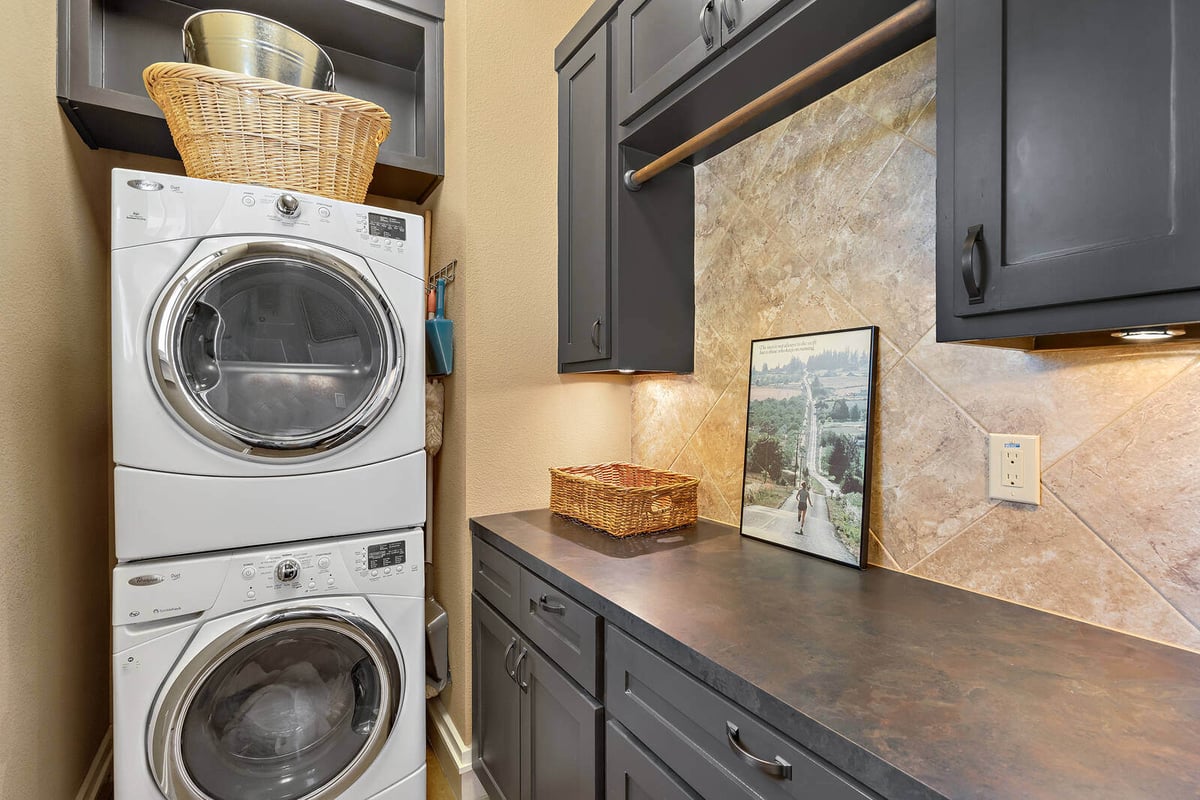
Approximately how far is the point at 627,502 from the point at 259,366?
106cm

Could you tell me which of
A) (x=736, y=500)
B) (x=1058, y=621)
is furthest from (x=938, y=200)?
(x=736, y=500)

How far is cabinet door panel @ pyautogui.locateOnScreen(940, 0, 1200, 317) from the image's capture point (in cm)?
67

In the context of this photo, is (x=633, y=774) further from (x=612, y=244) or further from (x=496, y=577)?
(x=612, y=244)

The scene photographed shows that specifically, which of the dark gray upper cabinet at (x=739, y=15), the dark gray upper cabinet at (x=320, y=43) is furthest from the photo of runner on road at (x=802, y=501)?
the dark gray upper cabinet at (x=320, y=43)

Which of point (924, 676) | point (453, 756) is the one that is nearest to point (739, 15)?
point (924, 676)

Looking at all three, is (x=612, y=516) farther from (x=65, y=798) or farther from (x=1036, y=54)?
(x=65, y=798)

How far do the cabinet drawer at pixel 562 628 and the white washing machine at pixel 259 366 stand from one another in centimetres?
46

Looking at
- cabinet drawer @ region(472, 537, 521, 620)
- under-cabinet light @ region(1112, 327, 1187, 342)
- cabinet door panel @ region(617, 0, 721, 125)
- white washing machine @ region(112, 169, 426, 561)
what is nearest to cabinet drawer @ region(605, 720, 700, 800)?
cabinet drawer @ region(472, 537, 521, 620)

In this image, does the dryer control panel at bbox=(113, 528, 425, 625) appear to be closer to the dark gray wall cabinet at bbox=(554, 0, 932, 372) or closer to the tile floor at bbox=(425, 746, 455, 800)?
the tile floor at bbox=(425, 746, 455, 800)

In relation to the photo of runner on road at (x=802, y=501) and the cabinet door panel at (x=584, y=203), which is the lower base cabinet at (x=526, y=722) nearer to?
the photo of runner on road at (x=802, y=501)

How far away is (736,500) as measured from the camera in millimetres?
1734

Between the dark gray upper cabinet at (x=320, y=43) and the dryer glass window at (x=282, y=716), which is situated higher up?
the dark gray upper cabinet at (x=320, y=43)

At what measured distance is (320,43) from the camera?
2.12 metres

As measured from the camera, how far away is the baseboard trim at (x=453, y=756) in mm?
1851
